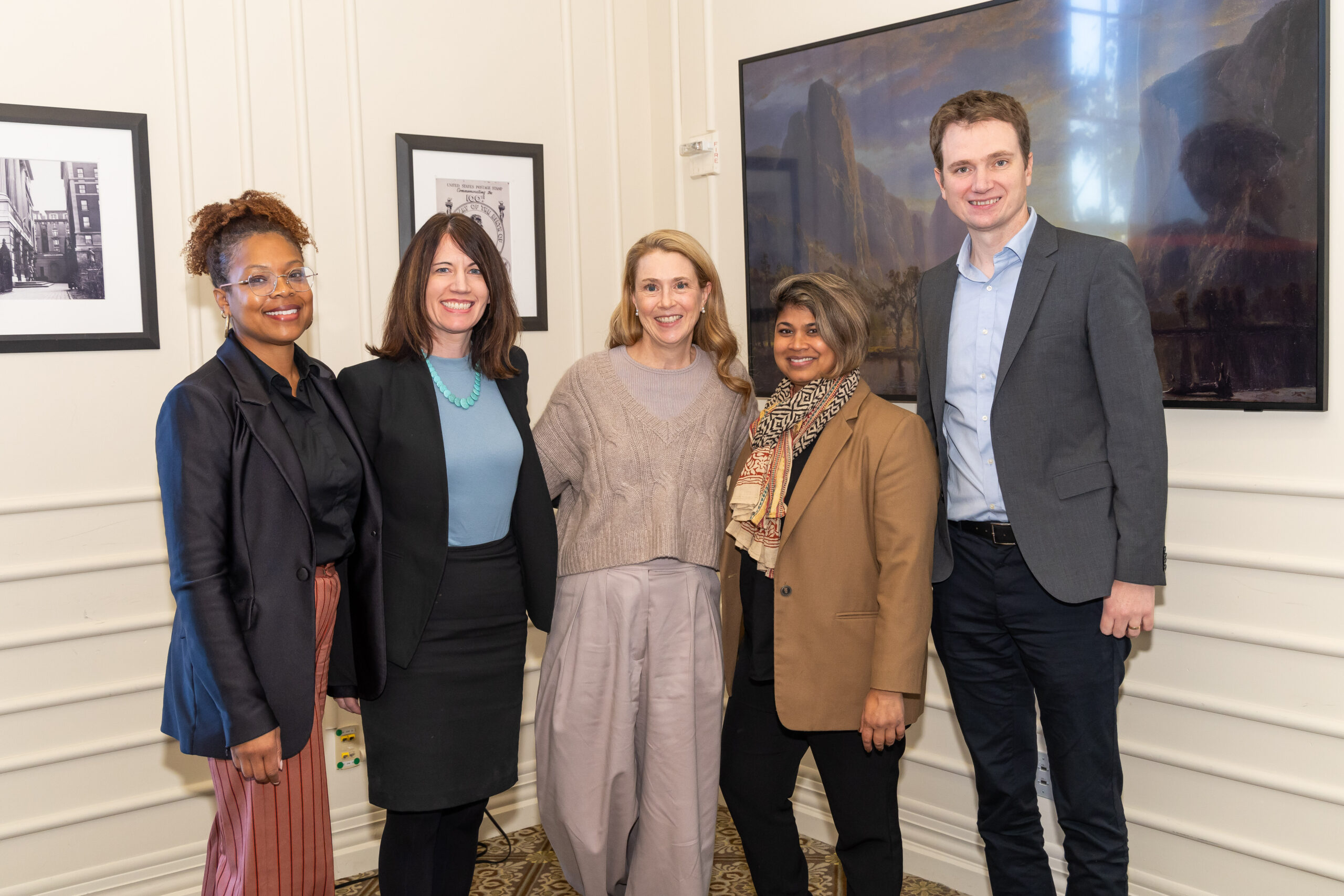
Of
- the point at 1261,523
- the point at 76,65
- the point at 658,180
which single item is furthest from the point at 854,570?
the point at 76,65

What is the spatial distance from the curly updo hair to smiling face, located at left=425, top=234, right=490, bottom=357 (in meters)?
0.32

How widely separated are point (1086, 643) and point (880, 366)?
1203 mm

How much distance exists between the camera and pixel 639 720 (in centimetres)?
248

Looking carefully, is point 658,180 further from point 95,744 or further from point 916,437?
point 95,744

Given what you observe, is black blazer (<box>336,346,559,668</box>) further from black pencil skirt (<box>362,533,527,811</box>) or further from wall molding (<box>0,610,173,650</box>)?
wall molding (<box>0,610,173,650</box>)

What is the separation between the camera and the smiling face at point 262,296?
1992mm

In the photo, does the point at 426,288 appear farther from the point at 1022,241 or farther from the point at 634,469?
the point at 1022,241

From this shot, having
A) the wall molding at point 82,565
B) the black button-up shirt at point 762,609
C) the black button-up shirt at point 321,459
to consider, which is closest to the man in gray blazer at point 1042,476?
the black button-up shirt at point 762,609

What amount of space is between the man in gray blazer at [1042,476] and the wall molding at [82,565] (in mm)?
2092

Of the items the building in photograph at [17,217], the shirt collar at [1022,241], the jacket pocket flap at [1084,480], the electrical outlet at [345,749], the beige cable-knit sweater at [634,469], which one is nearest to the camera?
the jacket pocket flap at [1084,480]

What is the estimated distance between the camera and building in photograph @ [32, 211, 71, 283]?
2.75 m

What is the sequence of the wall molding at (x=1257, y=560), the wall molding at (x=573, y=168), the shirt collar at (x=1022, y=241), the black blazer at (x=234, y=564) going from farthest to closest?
the wall molding at (x=573, y=168), the wall molding at (x=1257, y=560), the shirt collar at (x=1022, y=241), the black blazer at (x=234, y=564)

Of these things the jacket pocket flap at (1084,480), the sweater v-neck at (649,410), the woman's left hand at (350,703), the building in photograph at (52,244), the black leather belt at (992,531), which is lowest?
the woman's left hand at (350,703)

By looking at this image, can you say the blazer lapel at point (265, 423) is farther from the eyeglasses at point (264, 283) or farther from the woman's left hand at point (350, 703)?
the woman's left hand at point (350, 703)
